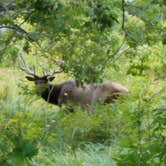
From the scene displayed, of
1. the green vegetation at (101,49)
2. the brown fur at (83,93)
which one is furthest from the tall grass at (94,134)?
the brown fur at (83,93)

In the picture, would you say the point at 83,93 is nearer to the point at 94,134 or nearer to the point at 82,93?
the point at 82,93

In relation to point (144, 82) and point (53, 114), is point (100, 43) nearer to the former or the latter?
point (144, 82)

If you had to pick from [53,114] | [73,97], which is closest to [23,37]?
[53,114]

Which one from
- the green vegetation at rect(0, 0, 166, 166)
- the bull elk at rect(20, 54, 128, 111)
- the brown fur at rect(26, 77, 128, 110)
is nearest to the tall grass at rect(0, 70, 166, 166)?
the green vegetation at rect(0, 0, 166, 166)

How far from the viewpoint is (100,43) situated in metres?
5.04

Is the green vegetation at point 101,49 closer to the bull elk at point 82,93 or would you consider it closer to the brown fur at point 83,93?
the bull elk at point 82,93

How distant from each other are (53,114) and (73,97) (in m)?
3.50

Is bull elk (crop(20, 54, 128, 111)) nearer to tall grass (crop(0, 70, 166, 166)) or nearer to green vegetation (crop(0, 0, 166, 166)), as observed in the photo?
tall grass (crop(0, 70, 166, 166))

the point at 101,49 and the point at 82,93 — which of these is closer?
the point at 101,49

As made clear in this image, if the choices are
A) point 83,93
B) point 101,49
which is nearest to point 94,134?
point 83,93

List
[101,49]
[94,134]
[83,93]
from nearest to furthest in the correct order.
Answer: [101,49], [94,134], [83,93]

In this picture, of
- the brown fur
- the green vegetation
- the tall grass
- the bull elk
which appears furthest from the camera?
the brown fur

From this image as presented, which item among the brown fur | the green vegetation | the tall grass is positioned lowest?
the brown fur

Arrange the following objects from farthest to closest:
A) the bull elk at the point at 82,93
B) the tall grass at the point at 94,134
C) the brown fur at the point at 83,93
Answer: the brown fur at the point at 83,93 → the bull elk at the point at 82,93 → the tall grass at the point at 94,134
